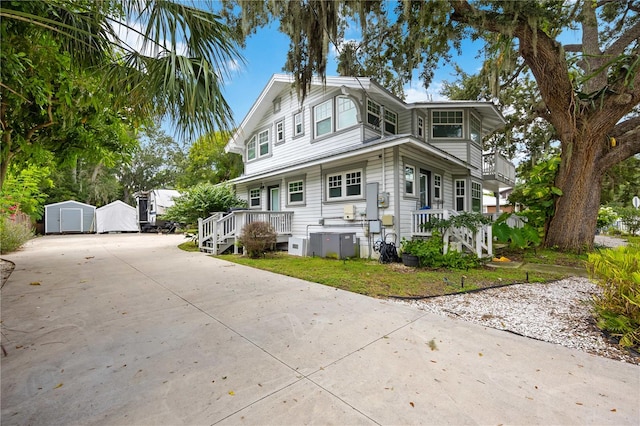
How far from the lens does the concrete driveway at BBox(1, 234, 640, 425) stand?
1844 millimetres

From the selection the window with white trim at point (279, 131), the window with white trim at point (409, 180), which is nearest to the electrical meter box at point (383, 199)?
the window with white trim at point (409, 180)

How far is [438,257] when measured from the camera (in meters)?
6.96

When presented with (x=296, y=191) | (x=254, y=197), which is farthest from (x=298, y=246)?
(x=254, y=197)

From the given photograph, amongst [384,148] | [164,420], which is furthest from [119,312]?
[384,148]

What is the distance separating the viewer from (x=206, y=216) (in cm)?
1151

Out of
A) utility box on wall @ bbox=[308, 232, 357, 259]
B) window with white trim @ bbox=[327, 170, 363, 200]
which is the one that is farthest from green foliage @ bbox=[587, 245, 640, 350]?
window with white trim @ bbox=[327, 170, 363, 200]

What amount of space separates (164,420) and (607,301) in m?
4.52

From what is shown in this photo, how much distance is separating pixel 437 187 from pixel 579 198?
4.07 metres

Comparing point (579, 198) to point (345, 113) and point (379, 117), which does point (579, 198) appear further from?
point (345, 113)

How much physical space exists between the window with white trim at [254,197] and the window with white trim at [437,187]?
25.9ft

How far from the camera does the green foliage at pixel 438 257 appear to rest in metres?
6.83

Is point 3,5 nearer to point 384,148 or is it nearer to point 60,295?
point 60,295

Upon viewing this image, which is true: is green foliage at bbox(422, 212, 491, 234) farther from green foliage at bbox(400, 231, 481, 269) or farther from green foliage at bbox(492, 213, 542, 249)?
green foliage at bbox(492, 213, 542, 249)

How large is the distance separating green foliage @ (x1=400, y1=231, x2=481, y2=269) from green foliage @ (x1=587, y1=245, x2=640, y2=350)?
3521mm
